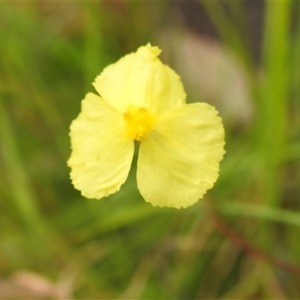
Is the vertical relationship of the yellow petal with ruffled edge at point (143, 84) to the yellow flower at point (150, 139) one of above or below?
above

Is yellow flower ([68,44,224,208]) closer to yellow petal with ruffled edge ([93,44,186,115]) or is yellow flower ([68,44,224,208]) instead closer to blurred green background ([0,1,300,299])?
yellow petal with ruffled edge ([93,44,186,115])

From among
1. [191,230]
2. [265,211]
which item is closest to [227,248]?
[191,230]

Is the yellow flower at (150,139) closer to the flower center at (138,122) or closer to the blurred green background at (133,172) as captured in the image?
the flower center at (138,122)

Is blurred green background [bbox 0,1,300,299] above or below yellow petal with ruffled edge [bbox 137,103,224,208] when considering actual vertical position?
below

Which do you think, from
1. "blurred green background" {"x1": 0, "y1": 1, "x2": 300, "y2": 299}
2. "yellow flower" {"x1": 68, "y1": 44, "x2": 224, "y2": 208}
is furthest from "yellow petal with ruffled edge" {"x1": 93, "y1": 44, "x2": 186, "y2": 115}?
"blurred green background" {"x1": 0, "y1": 1, "x2": 300, "y2": 299}

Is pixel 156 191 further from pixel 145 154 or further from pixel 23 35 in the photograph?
pixel 23 35

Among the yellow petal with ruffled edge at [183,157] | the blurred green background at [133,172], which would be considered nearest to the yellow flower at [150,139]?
the yellow petal with ruffled edge at [183,157]

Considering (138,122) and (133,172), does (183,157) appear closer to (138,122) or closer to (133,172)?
(138,122)

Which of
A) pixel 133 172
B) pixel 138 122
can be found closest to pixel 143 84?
pixel 138 122
